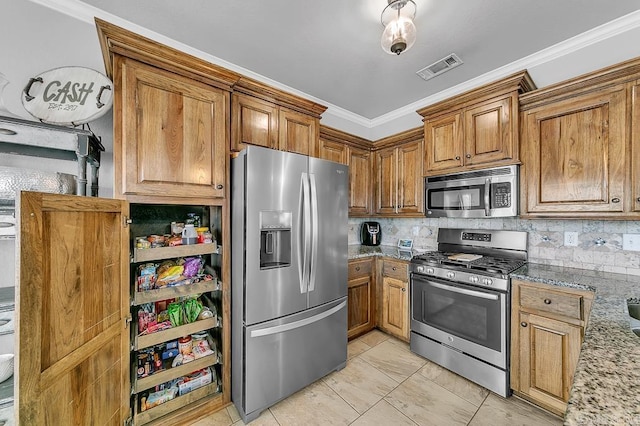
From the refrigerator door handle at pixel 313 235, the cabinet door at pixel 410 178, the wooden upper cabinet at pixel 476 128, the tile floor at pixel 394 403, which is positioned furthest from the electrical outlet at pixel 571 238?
the refrigerator door handle at pixel 313 235

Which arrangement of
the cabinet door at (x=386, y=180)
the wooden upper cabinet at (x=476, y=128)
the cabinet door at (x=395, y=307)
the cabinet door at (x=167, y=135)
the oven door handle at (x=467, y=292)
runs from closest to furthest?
the cabinet door at (x=167, y=135) → the oven door handle at (x=467, y=292) → the wooden upper cabinet at (x=476, y=128) → the cabinet door at (x=395, y=307) → the cabinet door at (x=386, y=180)

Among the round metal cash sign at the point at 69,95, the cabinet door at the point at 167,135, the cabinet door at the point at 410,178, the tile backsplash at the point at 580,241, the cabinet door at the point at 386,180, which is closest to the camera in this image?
the round metal cash sign at the point at 69,95

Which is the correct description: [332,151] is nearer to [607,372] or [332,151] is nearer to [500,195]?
[500,195]

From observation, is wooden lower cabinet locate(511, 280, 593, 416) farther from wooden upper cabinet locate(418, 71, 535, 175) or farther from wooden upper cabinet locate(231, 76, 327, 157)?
wooden upper cabinet locate(231, 76, 327, 157)

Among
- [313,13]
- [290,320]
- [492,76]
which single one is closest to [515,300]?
[290,320]

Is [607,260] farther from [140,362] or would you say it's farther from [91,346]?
[140,362]

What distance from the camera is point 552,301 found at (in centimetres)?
167

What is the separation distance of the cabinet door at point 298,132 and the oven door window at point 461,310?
5.47 feet

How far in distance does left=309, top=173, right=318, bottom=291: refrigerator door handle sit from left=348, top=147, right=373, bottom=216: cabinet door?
116cm

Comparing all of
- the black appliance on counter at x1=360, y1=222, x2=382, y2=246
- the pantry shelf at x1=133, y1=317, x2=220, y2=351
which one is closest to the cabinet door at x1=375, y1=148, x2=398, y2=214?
the black appliance on counter at x1=360, y1=222, x2=382, y2=246

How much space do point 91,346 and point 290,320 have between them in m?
1.09

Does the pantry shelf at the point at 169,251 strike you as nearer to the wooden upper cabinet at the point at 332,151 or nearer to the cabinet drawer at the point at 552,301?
the wooden upper cabinet at the point at 332,151

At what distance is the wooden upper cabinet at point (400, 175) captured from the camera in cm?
282

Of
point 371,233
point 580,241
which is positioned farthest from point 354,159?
point 580,241
